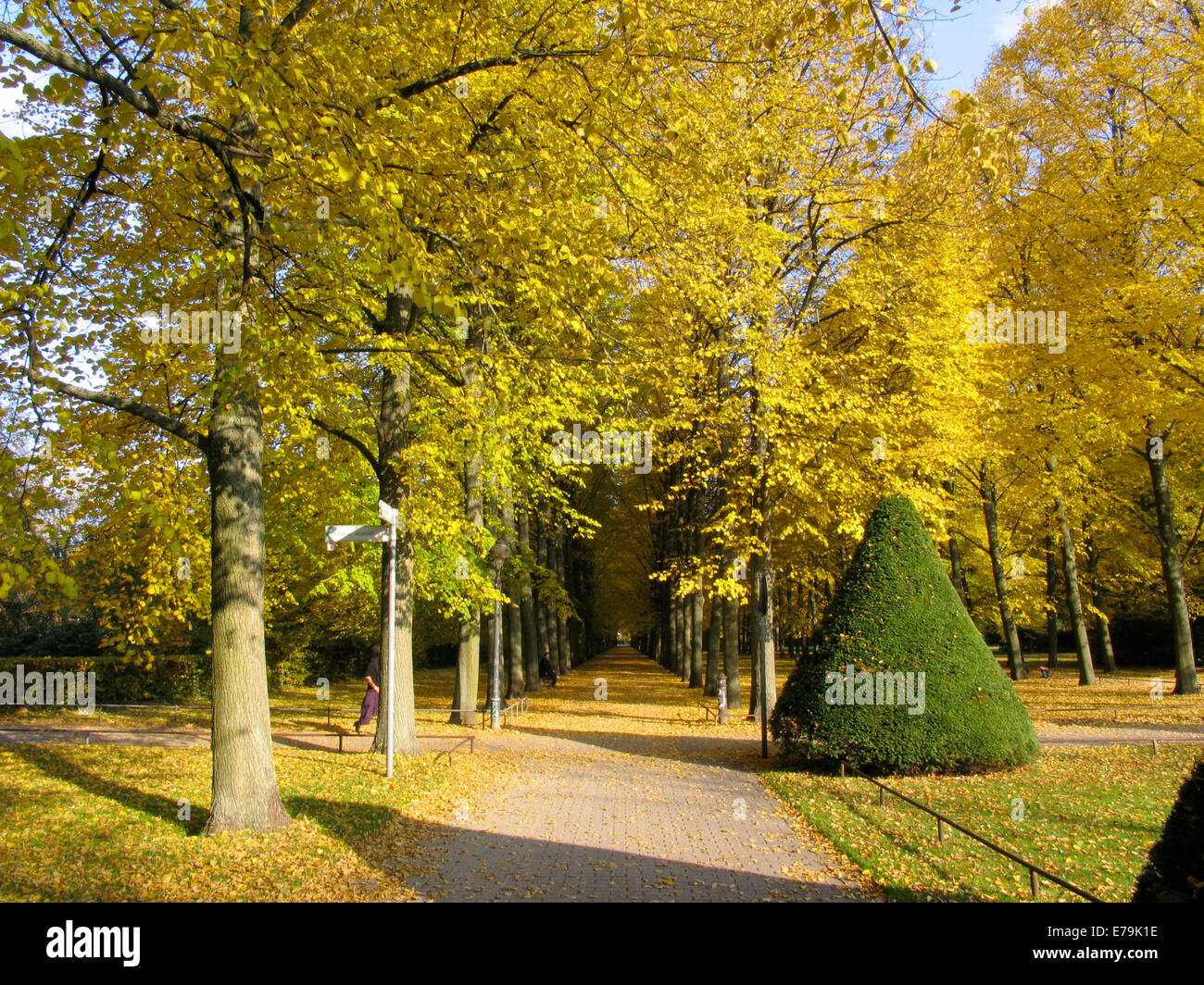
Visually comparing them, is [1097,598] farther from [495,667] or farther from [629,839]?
[629,839]

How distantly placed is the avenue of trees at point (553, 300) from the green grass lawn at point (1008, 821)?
562 centimetres

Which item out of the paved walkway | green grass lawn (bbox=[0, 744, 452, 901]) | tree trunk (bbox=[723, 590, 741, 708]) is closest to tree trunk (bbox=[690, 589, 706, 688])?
tree trunk (bbox=[723, 590, 741, 708])

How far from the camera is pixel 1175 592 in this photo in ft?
64.7

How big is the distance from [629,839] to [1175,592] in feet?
58.3

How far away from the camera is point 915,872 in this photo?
23.0ft

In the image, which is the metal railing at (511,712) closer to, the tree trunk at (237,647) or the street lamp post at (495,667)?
the street lamp post at (495,667)

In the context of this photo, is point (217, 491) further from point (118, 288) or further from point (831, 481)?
point (831, 481)

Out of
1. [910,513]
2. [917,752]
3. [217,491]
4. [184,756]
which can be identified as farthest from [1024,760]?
[184,756]

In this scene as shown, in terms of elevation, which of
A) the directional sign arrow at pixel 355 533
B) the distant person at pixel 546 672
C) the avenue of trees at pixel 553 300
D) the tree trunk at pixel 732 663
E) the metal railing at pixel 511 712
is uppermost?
the avenue of trees at pixel 553 300

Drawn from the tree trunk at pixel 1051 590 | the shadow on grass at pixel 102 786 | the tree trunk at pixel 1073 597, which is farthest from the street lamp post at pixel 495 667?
the tree trunk at pixel 1051 590

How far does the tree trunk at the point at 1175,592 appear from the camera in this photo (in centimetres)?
1947

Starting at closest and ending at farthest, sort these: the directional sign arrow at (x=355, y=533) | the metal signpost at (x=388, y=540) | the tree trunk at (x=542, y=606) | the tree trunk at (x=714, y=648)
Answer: the directional sign arrow at (x=355, y=533), the metal signpost at (x=388, y=540), the tree trunk at (x=714, y=648), the tree trunk at (x=542, y=606)

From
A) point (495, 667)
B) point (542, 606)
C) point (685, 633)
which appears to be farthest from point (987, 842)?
point (685, 633)

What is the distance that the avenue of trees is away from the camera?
21.5 feet
